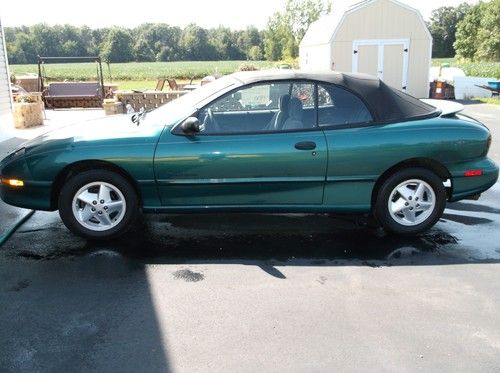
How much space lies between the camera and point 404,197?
15.2 ft

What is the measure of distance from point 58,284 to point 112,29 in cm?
10571

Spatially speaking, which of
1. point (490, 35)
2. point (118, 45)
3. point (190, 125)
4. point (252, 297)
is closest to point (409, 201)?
point (252, 297)

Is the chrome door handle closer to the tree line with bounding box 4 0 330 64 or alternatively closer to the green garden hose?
the green garden hose

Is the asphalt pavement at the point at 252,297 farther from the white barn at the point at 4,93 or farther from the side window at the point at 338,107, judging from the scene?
the white barn at the point at 4,93

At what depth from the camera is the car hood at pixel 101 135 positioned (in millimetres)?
4430

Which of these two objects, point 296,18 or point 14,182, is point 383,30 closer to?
point 14,182

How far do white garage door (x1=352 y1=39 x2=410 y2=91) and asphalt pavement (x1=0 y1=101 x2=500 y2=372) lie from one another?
1685 centimetres

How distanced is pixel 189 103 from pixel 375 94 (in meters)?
1.79

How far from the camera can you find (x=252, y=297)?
11.6 feet

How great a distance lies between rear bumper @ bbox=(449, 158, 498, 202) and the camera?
461cm

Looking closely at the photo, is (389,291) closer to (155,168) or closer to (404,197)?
(404,197)

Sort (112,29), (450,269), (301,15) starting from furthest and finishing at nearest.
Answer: (112,29) < (301,15) < (450,269)

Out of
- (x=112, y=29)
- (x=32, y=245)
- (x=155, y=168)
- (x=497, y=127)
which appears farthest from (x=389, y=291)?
(x=112, y=29)

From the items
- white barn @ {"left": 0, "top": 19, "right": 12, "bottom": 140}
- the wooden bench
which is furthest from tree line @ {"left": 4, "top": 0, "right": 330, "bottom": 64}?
white barn @ {"left": 0, "top": 19, "right": 12, "bottom": 140}
